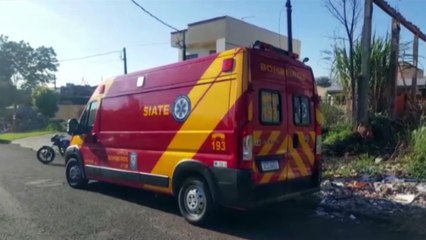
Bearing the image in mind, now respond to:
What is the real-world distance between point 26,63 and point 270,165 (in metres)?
77.8

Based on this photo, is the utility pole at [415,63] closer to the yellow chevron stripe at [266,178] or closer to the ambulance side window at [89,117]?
the yellow chevron stripe at [266,178]

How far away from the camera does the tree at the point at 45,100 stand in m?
43.1

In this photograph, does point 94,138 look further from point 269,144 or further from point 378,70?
point 378,70

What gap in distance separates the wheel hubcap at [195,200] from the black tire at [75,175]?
357 centimetres

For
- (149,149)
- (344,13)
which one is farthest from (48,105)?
(149,149)

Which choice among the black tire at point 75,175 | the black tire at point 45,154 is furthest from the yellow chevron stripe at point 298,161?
the black tire at point 45,154

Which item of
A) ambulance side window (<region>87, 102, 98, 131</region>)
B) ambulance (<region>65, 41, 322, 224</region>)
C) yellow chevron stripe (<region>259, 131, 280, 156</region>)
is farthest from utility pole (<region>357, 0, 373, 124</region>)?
ambulance side window (<region>87, 102, 98, 131</region>)

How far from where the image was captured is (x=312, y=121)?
696 centimetres

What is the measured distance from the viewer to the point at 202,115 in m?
6.15

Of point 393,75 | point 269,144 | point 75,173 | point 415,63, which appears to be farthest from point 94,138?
point 415,63

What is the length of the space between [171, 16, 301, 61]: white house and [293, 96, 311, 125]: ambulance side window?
659 inches

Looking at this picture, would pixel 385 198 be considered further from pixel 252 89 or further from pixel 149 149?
pixel 149 149

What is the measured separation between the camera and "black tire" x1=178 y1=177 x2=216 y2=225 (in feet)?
19.7

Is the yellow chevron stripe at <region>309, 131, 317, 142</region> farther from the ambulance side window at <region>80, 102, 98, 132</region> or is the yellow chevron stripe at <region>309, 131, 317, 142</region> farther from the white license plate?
the ambulance side window at <region>80, 102, 98, 132</region>
